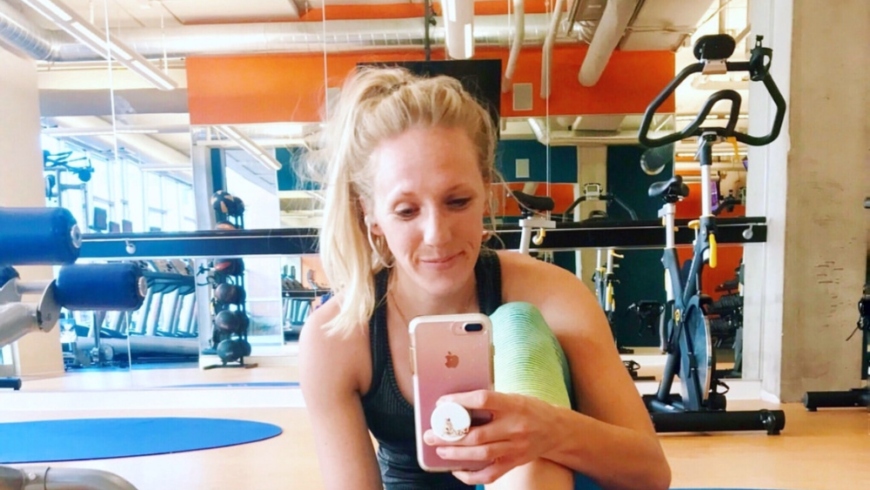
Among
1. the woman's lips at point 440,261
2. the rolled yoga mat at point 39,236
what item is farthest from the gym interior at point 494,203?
the woman's lips at point 440,261

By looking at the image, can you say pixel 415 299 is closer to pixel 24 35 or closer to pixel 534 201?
pixel 534 201

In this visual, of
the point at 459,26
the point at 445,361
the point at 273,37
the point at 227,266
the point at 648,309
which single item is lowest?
the point at 648,309

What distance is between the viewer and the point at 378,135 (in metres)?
0.93

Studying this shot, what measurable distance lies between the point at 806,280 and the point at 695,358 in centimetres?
89

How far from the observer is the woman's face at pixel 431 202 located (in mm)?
853

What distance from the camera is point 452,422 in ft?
1.92

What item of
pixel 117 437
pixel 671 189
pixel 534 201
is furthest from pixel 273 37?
pixel 671 189

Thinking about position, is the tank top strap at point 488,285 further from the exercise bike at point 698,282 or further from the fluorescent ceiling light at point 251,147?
the fluorescent ceiling light at point 251,147

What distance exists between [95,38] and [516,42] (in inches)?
111

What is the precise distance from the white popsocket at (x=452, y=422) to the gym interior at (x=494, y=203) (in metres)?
0.53

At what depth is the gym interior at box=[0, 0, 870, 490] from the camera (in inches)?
78.6

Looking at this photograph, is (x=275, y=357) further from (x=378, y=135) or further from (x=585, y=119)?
(x=378, y=135)

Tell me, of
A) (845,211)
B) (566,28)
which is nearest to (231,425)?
(845,211)

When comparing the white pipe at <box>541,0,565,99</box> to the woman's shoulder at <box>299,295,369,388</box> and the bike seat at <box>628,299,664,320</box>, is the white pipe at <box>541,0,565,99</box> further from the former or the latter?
the woman's shoulder at <box>299,295,369,388</box>
